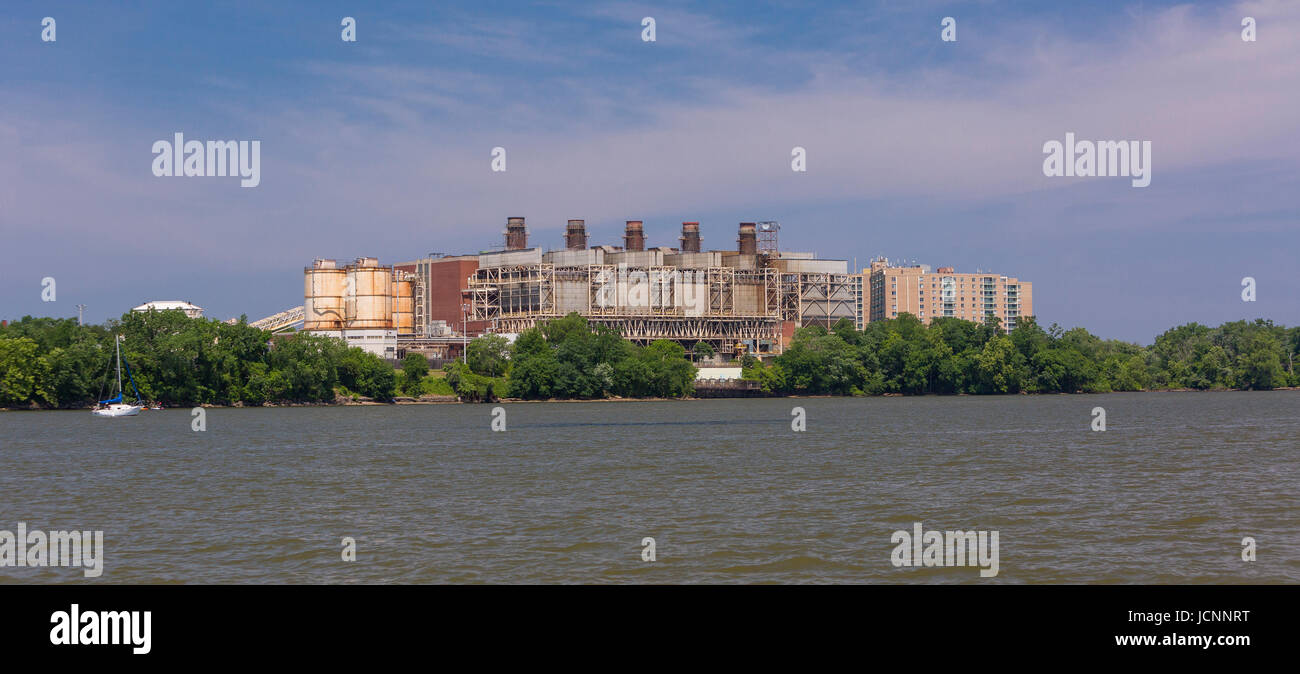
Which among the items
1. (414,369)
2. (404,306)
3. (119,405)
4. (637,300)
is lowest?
(119,405)

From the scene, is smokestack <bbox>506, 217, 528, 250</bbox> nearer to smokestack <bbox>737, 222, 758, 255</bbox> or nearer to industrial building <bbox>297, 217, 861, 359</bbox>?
industrial building <bbox>297, 217, 861, 359</bbox>

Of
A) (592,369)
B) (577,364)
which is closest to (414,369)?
(577,364)

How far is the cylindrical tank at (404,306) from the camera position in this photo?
17912cm

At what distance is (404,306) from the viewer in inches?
7116

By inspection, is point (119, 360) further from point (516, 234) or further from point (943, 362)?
point (943, 362)

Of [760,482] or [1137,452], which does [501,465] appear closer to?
[760,482]

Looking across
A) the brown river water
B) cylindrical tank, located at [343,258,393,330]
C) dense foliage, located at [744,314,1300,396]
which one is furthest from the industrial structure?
the brown river water

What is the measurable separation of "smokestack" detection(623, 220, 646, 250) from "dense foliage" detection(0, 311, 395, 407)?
64250 mm

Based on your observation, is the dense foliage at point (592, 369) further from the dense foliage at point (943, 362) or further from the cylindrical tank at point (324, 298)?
the cylindrical tank at point (324, 298)

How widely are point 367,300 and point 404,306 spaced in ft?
31.4

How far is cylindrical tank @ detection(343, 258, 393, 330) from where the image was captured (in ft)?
564
